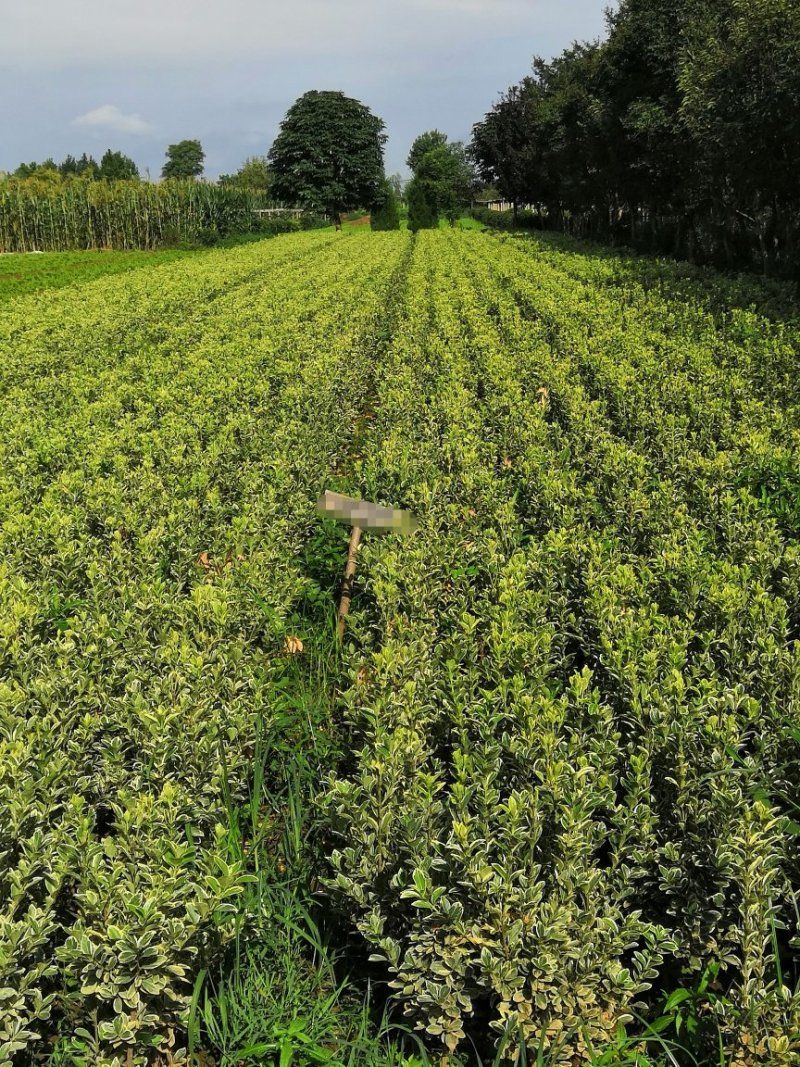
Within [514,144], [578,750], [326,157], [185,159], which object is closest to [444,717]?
[578,750]

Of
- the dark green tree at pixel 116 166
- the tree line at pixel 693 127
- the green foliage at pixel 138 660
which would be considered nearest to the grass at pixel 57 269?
the tree line at pixel 693 127

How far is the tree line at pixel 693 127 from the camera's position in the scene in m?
14.7

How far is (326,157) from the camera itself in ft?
218

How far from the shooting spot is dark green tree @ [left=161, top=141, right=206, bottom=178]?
482ft

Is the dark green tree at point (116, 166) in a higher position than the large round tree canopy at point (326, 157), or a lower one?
higher

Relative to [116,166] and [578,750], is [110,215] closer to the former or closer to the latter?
[578,750]

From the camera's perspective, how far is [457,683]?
10.4 feet

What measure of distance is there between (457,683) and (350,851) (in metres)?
0.86

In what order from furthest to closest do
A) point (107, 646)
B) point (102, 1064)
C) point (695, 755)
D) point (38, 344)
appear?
point (38, 344) → point (107, 646) → point (695, 755) → point (102, 1064)

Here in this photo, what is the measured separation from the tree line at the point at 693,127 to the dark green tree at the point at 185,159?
125640mm

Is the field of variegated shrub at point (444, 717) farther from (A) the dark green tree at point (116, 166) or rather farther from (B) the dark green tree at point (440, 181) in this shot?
(A) the dark green tree at point (116, 166)

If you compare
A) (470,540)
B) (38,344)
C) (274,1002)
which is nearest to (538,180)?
(38,344)

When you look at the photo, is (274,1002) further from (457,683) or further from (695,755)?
(695,755)

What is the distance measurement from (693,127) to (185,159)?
153 meters
